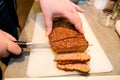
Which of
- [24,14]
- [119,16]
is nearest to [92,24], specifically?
[119,16]

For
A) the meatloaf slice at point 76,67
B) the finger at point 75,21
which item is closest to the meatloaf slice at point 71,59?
the meatloaf slice at point 76,67

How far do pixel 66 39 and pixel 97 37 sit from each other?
0.18m

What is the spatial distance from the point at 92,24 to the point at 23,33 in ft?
1.11

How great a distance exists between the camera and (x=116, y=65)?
1.86ft

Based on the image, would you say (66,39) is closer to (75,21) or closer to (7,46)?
(75,21)

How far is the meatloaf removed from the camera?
1.83 ft

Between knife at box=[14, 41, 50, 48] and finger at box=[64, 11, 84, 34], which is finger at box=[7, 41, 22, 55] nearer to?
knife at box=[14, 41, 50, 48]

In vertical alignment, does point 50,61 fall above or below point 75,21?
below

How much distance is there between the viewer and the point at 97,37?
2.27 feet

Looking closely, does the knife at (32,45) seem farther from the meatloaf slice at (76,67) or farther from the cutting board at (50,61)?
the meatloaf slice at (76,67)

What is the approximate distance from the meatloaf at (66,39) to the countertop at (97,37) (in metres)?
0.11

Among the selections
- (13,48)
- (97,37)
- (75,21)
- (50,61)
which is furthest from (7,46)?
(97,37)

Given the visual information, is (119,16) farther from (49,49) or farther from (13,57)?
(13,57)

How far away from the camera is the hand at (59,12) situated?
63 centimetres
